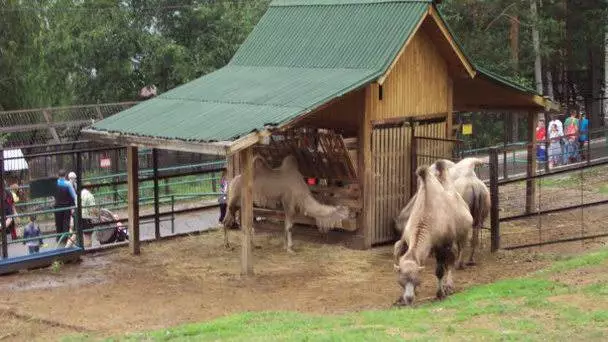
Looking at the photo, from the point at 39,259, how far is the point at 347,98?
6.06 meters

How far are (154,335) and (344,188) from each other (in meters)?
6.93

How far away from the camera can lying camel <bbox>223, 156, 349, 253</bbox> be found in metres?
18.1

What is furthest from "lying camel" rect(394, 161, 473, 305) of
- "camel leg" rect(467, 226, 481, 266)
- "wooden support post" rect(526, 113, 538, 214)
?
"wooden support post" rect(526, 113, 538, 214)

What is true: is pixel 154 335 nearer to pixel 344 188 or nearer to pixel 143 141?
pixel 143 141

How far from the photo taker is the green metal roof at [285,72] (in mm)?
16672

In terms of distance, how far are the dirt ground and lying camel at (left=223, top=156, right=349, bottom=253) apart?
609mm

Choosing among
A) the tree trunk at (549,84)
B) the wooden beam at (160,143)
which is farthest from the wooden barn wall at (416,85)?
the tree trunk at (549,84)

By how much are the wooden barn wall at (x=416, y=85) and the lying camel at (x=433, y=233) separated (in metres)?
3.56

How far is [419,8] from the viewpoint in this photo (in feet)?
60.8

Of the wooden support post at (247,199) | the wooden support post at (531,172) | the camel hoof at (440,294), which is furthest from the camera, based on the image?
the wooden support post at (531,172)

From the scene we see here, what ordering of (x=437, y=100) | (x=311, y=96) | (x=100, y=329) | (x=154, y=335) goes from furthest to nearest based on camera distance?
(x=437, y=100), (x=311, y=96), (x=100, y=329), (x=154, y=335)

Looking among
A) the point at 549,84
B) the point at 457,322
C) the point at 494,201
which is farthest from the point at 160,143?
the point at 549,84

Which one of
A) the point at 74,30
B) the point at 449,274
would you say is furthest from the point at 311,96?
the point at 74,30

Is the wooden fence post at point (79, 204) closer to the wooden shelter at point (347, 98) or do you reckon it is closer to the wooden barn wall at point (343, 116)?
the wooden shelter at point (347, 98)
